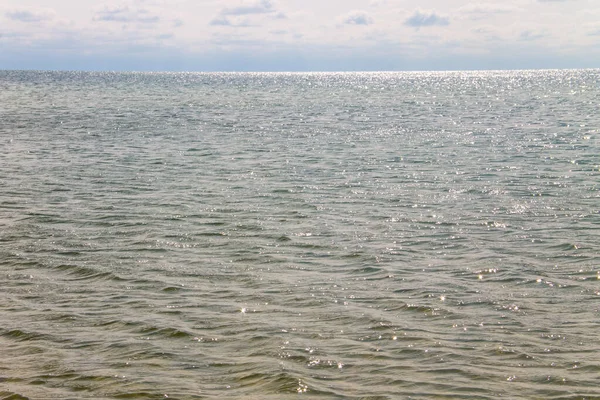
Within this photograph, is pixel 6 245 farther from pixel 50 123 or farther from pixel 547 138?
pixel 50 123

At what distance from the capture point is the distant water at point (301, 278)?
33.9 ft

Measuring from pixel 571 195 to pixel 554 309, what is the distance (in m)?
12.4

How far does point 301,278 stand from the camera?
15211 mm

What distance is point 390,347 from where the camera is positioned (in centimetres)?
1134

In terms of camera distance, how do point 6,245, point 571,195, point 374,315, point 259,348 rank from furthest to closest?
point 571,195 < point 6,245 < point 374,315 < point 259,348

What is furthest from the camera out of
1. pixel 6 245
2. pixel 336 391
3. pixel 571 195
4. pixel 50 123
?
pixel 50 123

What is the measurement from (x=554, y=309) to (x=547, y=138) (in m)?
34.0

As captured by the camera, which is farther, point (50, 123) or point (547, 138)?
point (50, 123)

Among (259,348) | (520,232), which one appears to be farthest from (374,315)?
(520,232)

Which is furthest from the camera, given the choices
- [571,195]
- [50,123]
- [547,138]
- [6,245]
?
[50,123]

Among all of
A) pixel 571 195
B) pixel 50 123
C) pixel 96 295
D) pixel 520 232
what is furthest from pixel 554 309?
pixel 50 123

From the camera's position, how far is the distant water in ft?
33.9

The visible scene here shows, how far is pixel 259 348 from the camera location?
1132 centimetres

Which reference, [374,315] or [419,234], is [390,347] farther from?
[419,234]
